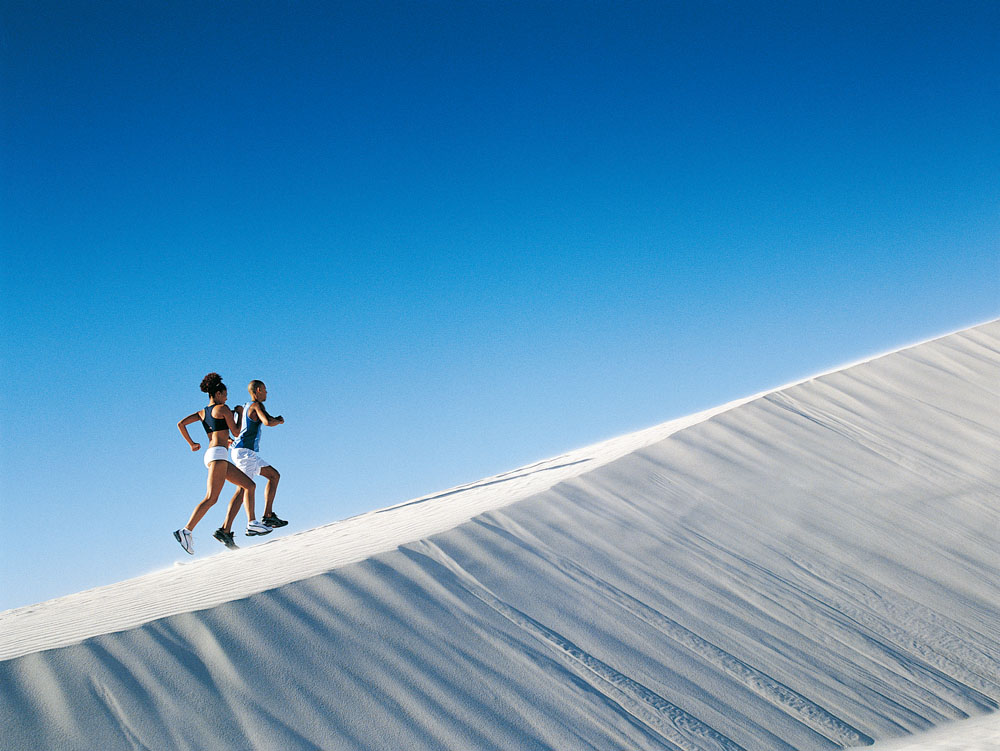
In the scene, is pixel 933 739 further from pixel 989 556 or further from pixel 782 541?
pixel 989 556

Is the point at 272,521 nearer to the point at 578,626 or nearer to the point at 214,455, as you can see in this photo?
the point at 214,455

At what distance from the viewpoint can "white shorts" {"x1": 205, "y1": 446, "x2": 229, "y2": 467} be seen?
564 cm

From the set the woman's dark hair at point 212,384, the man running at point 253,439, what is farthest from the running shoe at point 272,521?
the woman's dark hair at point 212,384

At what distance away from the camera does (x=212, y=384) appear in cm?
574

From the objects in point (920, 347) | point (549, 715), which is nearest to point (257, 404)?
point (549, 715)

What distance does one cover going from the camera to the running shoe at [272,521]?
6031 millimetres

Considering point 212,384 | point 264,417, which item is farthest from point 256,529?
point 212,384

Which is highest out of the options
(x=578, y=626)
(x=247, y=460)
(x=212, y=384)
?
(x=212, y=384)

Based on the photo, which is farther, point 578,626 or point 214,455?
point 214,455

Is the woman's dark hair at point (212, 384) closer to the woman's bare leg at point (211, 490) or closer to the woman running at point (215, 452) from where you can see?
the woman running at point (215, 452)

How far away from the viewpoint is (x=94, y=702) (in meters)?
3.16

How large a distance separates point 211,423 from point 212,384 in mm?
275

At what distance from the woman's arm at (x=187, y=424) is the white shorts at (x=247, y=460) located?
0.26 meters

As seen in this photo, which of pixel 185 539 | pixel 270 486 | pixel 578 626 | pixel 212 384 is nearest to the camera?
pixel 578 626
